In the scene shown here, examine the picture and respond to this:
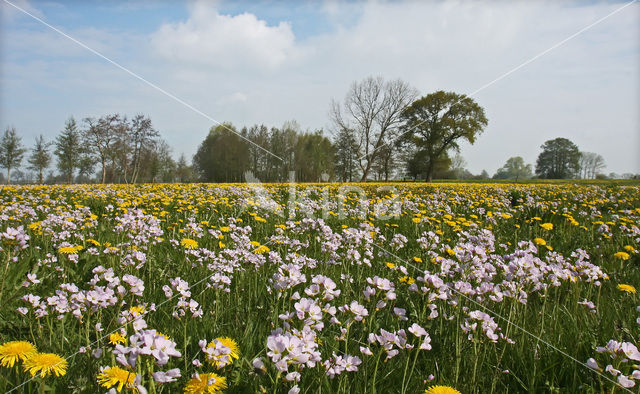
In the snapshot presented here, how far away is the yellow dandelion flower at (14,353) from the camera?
4.61ft

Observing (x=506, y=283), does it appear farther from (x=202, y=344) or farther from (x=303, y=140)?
(x=303, y=140)

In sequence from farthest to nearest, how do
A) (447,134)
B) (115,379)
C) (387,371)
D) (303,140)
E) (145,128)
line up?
1. (303,140)
2. (447,134)
3. (145,128)
4. (387,371)
5. (115,379)

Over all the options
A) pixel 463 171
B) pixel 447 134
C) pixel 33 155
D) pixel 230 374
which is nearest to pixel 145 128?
pixel 33 155

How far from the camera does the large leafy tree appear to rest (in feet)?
145

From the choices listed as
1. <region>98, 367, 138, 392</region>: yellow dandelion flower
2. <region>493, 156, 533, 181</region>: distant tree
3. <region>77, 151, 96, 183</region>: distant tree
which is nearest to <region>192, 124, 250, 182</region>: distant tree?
<region>77, 151, 96, 183</region>: distant tree

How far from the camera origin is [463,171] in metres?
109

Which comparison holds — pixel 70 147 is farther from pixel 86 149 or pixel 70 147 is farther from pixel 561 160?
pixel 561 160

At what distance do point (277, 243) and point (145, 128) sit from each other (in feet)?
139

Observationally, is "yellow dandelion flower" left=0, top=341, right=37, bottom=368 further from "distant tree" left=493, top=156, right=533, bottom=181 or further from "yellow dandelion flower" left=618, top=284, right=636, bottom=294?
"distant tree" left=493, top=156, right=533, bottom=181

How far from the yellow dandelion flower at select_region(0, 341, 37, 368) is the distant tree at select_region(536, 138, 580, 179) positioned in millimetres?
84621

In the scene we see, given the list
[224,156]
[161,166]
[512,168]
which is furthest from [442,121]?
[512,168]

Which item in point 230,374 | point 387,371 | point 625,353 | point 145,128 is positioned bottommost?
point 387,371

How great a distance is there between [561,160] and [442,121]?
45.1 meters

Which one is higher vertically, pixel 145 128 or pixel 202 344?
pixel 145 128
